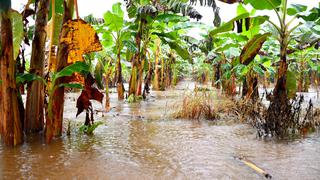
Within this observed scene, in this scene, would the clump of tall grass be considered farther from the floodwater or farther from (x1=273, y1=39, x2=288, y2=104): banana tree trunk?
(x1=273, y1=39, x2=288, y2=104): banana tree trunk

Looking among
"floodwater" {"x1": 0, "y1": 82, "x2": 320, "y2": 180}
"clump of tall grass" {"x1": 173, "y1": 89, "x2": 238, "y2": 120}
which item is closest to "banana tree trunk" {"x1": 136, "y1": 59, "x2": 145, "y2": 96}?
"clump of tall grass" {"x1": 173, "y1": 89, "x2": 238, "y2": 120}

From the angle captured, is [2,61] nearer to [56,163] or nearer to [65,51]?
[65,51]

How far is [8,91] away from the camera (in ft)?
11.3

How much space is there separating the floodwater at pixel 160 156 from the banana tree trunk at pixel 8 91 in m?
0.17

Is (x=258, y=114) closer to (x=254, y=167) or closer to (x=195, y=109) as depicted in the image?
(x=195, y=109)

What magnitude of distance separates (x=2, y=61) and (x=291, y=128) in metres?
3.91

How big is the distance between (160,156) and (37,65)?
→ 192cm

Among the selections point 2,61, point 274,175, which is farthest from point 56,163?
point 274,175

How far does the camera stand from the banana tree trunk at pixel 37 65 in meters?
4.02

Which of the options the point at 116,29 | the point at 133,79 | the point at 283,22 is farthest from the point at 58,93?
the point at 133,79

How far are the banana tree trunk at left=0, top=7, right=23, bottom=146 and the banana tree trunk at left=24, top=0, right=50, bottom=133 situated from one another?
1.61ft

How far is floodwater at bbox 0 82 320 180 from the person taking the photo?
2.74 meters

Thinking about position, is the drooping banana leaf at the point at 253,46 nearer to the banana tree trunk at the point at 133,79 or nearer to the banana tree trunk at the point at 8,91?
the banana tree trunk at the point at 8,91

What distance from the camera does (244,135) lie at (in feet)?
14.9
